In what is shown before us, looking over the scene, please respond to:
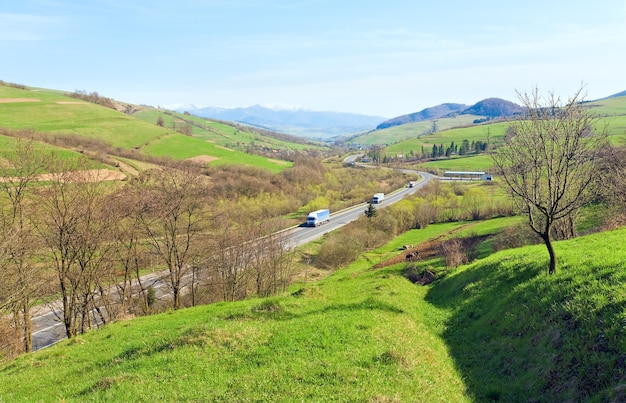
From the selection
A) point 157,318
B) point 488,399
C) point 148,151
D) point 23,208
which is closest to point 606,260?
point 488,399

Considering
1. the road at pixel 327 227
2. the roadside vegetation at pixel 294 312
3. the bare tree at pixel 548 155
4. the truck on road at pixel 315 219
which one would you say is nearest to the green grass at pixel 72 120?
the truck on road at pixel 315 219

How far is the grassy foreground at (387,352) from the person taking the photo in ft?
39.2

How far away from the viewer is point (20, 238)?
86.1ft

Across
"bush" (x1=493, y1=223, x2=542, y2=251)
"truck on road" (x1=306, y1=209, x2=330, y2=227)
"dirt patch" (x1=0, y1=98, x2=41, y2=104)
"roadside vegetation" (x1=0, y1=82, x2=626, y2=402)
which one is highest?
"dirt patch" (x1=0, y1=98, x2=41, y2=104)

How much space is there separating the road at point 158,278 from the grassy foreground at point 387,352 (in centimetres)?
1751

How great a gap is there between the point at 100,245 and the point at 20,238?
7117 millimetres

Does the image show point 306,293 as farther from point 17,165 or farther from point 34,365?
point 17,165

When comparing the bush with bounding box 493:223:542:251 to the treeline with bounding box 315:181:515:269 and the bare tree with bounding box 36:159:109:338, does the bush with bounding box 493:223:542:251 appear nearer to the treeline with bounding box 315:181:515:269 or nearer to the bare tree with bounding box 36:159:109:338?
the treeline with bounding box 315:181:515:269

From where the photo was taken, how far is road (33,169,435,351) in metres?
40.4

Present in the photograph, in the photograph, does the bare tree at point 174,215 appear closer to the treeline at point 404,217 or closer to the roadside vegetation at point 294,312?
the roadside vegetation at point 294,312

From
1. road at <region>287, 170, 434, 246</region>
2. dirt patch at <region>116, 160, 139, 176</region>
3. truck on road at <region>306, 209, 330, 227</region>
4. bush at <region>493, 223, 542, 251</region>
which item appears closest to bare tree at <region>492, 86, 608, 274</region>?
bush at <region>493, 223, 542, 251</region>

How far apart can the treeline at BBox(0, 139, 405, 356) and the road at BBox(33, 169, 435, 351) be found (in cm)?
246

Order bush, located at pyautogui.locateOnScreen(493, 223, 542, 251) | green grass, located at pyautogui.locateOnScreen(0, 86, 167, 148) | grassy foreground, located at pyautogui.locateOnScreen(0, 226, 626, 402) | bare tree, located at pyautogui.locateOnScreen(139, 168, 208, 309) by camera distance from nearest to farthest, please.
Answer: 1. grassy foreground, located at pyautogui.locateOnScreen(0, 226, 626, 402)
2. bare tree, located at pyautogui.locateOnScreen(139, 168, 208, 309)
3. bush, located at pyautogui.locateOnScreen(493, 223, 542, 251)
4. green grass, located at pyautogui.locateOnScreen(0, 86, 167, 148)

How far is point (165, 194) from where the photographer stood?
3728 centimetres
